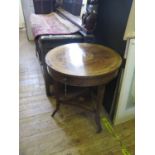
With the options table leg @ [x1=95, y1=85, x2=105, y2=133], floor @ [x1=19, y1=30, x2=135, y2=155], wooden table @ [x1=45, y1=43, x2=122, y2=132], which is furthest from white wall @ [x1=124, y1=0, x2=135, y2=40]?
floor @ [x1=19, y1=30, x2=135, y2=155]

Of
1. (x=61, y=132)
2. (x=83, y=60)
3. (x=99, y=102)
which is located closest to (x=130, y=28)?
(x=83, y=60)

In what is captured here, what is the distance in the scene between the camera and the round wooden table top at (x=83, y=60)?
118 centimetres

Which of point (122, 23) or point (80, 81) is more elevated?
point (122, 23)

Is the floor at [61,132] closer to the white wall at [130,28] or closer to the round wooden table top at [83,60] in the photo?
the round wooden table top at [83,60]

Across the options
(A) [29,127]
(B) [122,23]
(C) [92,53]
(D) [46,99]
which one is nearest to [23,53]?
(D) [46,99]

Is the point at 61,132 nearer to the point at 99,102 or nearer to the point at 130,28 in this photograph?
the point at 99,102

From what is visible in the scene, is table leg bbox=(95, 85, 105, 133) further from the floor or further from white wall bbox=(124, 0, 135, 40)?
white wall bbox=(124, 0, 135, 40)

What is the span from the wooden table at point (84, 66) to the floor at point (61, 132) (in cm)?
27

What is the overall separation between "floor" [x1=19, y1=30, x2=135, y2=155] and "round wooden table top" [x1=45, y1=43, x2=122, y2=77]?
2.29ft

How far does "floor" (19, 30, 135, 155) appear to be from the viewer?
1.43 metres
